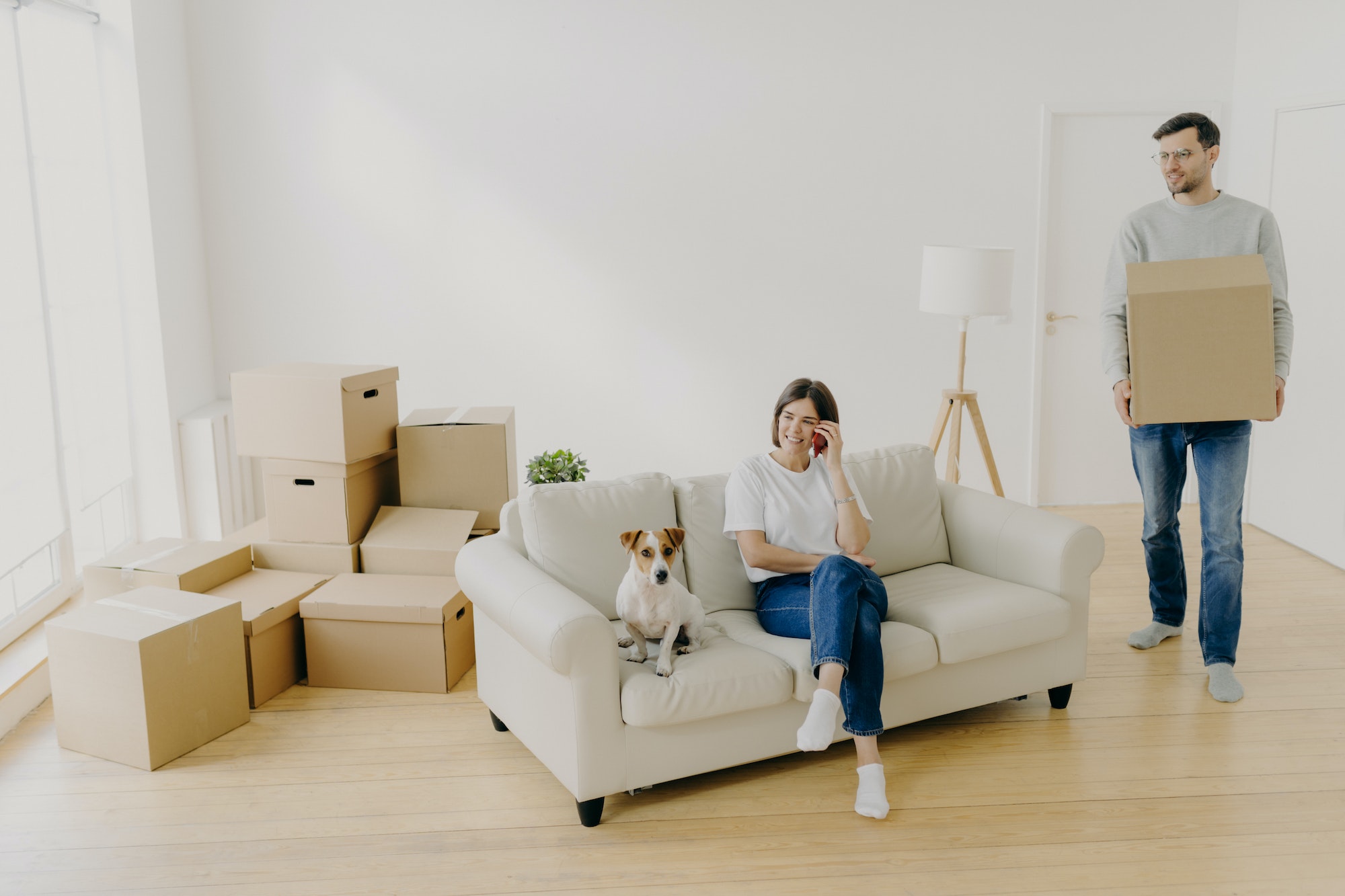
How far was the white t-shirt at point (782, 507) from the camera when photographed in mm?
2787

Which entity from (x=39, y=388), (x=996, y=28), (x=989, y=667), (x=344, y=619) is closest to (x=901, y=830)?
(x=989, y=667)

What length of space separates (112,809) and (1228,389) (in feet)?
10.4

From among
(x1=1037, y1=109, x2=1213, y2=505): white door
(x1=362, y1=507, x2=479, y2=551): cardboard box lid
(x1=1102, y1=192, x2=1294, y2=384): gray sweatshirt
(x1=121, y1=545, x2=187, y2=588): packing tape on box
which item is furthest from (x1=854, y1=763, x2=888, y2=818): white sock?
(x1=1037, y1=109, x2=1213, y2=505): white door

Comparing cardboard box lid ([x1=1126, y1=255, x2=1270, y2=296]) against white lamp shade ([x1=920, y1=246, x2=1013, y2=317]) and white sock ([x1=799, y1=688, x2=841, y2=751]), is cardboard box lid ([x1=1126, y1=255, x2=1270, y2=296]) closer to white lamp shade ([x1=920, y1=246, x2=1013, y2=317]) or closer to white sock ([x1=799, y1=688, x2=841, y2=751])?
white lamp shade ([x1=920, y1=246, x2=1013, y2=317])

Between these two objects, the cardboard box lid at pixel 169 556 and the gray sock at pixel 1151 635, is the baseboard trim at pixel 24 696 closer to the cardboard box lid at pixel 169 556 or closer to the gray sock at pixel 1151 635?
the cardboard box lid at pixel 169 556

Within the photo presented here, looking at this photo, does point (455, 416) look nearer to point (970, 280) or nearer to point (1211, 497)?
point (970, 280)

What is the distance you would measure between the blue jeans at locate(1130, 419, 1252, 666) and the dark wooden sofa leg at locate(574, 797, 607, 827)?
1978 mm

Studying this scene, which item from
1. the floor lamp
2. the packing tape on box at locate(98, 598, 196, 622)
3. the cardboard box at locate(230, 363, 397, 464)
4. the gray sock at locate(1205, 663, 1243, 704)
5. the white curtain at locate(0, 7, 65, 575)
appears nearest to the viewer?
the packing tape on box at locate(98, 598, 196, 622)

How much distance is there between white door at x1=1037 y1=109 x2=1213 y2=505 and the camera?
15.9ft

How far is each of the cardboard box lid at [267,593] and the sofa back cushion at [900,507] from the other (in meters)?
1.79

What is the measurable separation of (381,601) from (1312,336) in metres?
3.98

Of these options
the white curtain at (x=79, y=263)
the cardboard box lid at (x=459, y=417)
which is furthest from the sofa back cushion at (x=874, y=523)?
the white curtain at (x=79, y=263)

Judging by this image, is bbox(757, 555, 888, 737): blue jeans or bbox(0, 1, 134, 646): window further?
bbox(0, 1, 134, 646): window

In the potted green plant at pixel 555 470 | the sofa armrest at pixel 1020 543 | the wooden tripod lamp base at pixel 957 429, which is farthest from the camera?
the wooden tripod lamp base at pixel 957 429
